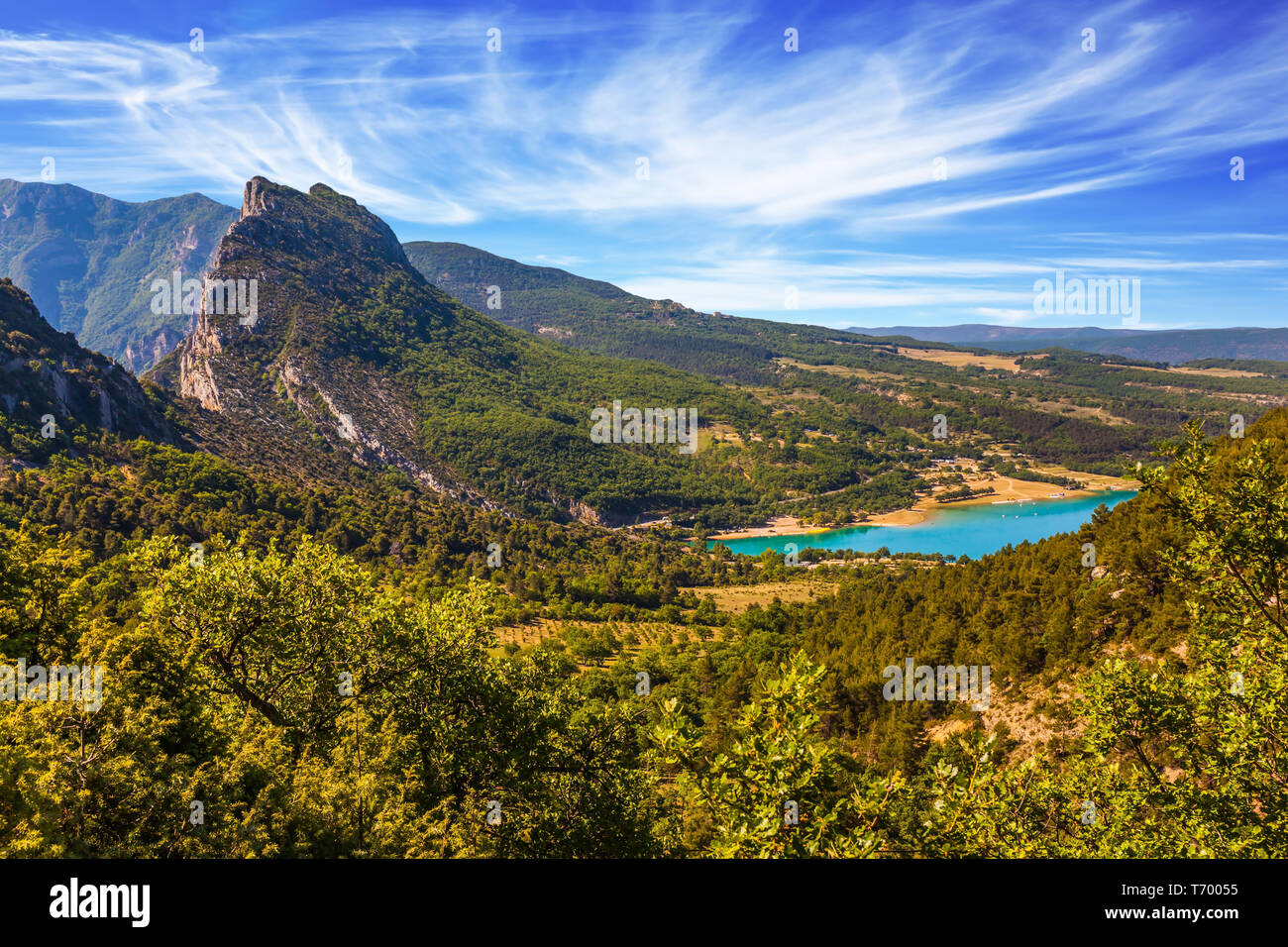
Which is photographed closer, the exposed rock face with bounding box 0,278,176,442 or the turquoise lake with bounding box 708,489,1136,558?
the exposed rock face with bounding box 0,278,176,442

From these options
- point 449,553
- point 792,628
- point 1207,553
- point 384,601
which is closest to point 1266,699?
point 1207,553

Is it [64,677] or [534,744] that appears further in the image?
[534,744]

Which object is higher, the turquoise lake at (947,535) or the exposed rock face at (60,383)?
the exposed rock face at (60,383)

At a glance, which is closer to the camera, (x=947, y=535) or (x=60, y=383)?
(x=60, y=383)

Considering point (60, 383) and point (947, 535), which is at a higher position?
point (60, 383)

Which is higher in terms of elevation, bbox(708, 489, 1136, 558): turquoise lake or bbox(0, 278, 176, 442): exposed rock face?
bbox(0, 278, 176, 442): exposed rock face

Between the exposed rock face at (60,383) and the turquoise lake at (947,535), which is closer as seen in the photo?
the exposed rock face at (60,383)
